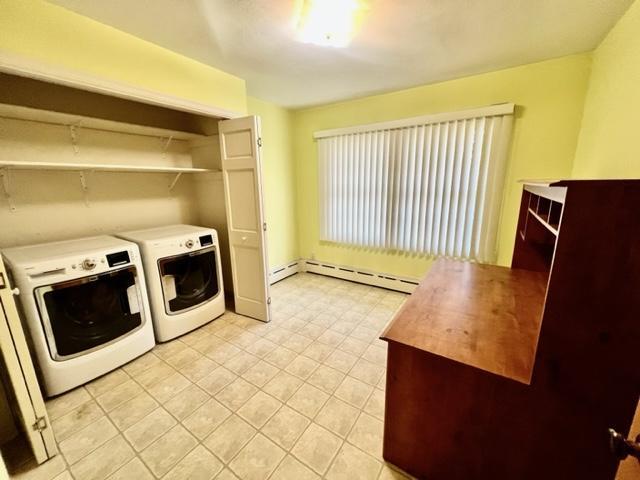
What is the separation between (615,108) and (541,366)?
1895 mm

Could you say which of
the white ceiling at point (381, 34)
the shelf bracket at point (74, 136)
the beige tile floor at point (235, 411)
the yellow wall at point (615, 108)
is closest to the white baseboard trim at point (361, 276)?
the beige tile floor at point (235, 411)

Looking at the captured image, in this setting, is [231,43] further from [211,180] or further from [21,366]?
[21,366]

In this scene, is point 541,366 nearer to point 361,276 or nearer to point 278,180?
point 361,276

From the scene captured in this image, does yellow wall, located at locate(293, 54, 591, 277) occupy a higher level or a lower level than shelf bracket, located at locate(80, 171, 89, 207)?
higher

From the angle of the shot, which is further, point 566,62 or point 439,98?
point 439,98

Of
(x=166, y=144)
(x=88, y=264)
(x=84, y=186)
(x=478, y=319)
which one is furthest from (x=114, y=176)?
(x=478, y=319)

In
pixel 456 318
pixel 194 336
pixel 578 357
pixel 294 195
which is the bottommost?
pixel 194 336

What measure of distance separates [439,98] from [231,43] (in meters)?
2.11

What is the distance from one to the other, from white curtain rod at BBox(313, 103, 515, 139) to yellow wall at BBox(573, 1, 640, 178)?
1.82 feet

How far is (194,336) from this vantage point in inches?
94.7

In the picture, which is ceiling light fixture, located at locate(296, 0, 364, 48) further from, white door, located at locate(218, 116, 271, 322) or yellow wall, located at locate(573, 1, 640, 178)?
yellow wall, located at locate(573, 1, 640, 178)

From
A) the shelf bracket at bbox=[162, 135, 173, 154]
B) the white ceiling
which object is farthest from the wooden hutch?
the shelf bracket at bbox=[162, 135, 173, 154]

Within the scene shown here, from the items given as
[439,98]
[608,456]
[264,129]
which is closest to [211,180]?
[264,129]

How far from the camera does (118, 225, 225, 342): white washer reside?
2.13 meters
